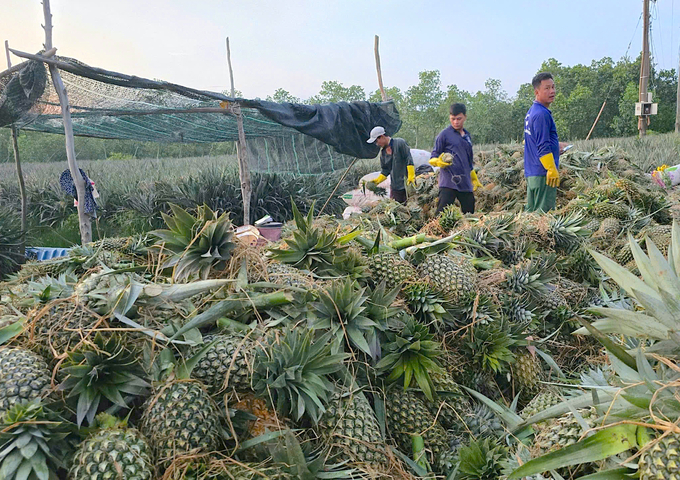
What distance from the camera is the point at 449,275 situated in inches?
95.5

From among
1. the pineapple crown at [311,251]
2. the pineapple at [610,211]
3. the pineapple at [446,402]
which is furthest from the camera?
A: the pineapple at [610,211]

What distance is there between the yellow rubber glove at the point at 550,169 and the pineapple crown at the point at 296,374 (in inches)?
193

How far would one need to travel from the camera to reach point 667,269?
1458 mm

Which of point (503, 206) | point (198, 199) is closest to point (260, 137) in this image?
point (198, 199)

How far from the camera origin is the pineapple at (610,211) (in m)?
4.62

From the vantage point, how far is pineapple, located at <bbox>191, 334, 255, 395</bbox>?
1.67 meters

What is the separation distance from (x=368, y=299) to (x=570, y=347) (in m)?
1.35

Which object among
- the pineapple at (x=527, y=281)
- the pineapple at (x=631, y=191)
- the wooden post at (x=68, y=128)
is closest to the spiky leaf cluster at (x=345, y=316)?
the pineapple at (x=527, y=281)

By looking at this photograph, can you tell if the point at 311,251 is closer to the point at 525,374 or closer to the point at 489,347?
the point at 489,347

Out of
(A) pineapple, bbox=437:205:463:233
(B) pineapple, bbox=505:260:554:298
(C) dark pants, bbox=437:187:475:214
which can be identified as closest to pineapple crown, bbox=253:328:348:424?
(B) pineapple, bbox=505:260:554:298

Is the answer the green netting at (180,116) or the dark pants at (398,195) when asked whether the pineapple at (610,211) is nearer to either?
the dark pants at (398,195)

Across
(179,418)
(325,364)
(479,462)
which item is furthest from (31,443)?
(479,462)

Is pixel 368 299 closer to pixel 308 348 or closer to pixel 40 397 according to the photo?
pixel 308 348

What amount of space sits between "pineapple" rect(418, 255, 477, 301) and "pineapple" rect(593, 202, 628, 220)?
2778mm
